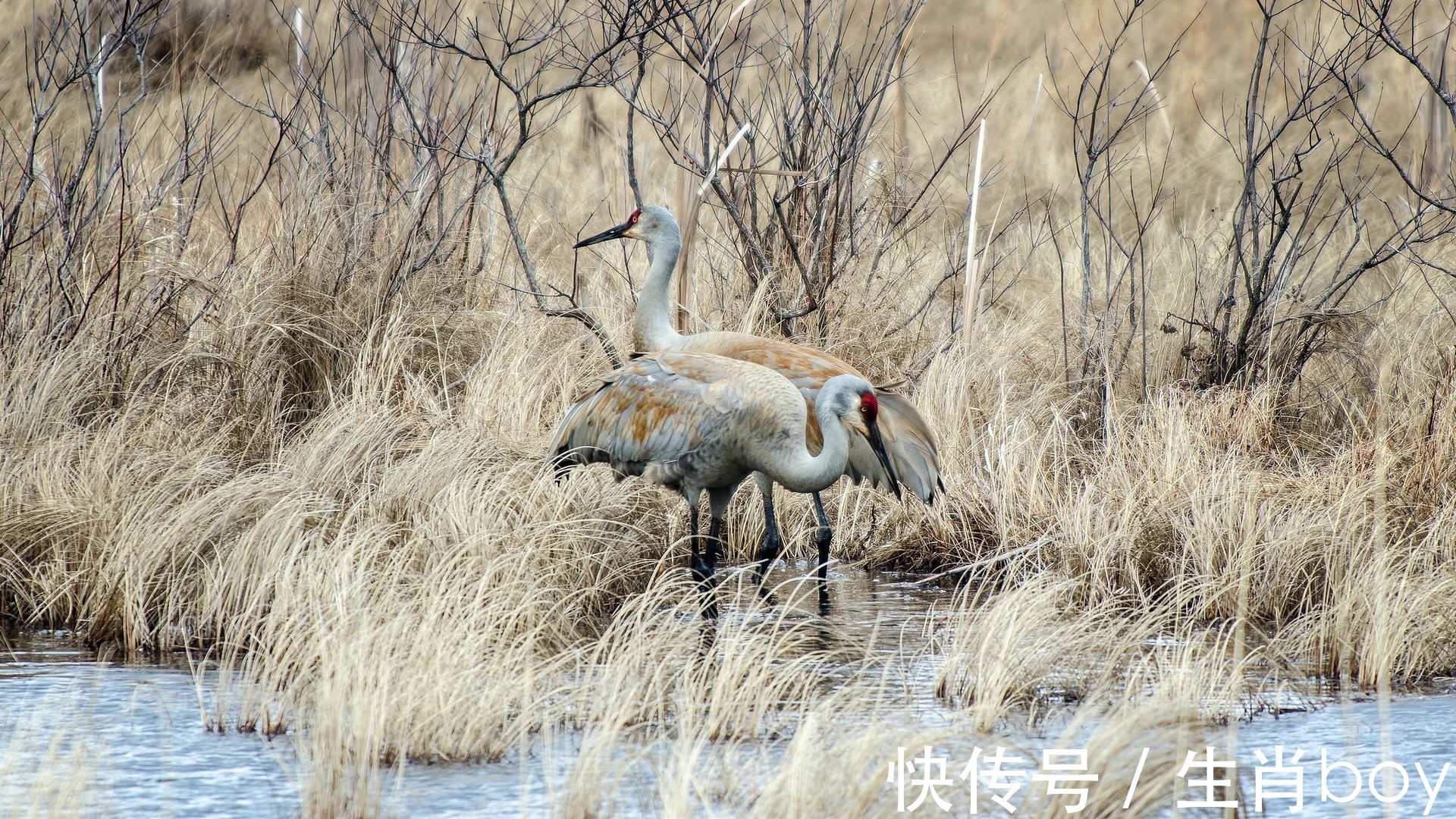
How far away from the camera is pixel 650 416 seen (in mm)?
6516

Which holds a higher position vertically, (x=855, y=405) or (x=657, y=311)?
(x=657, y=311)

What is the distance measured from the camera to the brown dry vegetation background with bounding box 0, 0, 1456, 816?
461 centimetres

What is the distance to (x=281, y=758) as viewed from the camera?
443cm

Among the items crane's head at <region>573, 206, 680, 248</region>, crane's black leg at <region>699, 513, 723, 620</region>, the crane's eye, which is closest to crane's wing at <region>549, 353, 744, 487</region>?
crane's black leg at <region>699, 513, 723, 620</region>

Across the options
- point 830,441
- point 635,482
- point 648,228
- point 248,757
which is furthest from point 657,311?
point 248,757

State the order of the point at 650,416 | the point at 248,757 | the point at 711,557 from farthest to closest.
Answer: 1. the point at 711,557
2. the point at 650,416
3. the point at 248,757

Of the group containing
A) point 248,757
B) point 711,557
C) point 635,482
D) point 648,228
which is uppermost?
point 648,228

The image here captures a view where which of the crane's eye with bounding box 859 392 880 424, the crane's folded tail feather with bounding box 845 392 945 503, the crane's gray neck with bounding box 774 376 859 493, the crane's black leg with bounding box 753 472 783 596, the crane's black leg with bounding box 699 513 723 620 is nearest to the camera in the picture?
the crane's eye with bounding box 859 392 880 424

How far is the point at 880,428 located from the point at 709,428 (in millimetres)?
770

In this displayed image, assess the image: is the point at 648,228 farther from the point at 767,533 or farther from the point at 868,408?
the point at 868,408

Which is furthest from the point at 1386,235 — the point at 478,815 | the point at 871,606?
the point at 478,815

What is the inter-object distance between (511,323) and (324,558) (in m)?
3.08

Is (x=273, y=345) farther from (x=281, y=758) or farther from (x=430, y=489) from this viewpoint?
(x=281, y=758)

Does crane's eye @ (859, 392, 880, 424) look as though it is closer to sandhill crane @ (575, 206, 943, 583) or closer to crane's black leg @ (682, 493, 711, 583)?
sandhill crane @ (575, 206, 943, 583)
